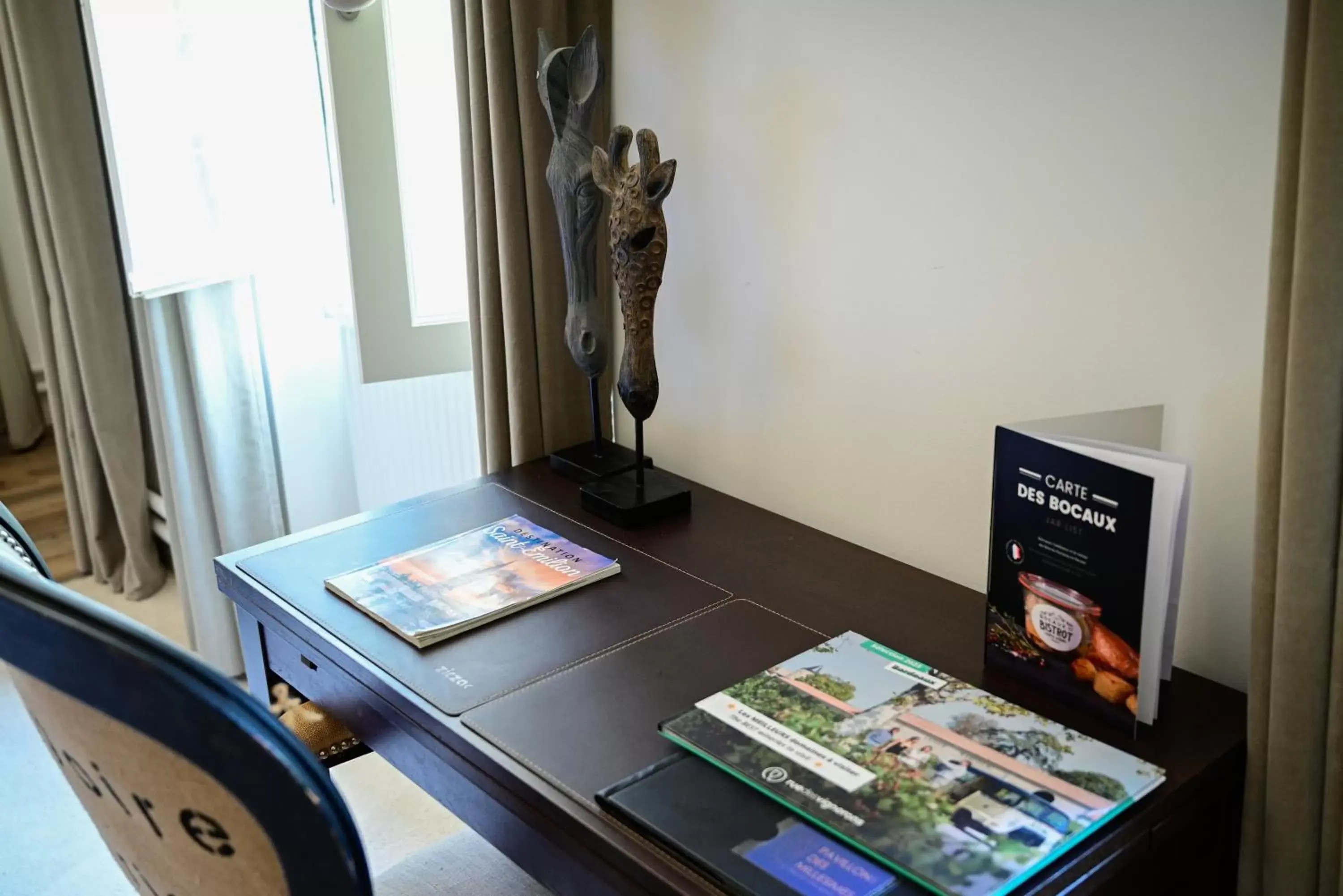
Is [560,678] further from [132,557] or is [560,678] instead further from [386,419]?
[132,557]

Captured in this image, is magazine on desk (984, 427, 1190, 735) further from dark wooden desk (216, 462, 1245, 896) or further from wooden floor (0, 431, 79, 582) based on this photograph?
wooden floor (0, 431, 79, 582)

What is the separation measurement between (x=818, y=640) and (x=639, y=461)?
0.43 metres

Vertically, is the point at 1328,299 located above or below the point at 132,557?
above

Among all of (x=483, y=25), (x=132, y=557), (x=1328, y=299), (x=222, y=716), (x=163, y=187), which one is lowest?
(x=132, y=557)

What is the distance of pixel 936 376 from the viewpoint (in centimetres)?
135

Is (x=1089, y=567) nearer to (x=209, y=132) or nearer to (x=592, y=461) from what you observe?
(x=592, y=461)

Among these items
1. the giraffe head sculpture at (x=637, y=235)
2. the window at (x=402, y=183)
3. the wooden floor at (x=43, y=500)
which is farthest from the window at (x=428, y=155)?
the wooden floor at (x=43, y=500)

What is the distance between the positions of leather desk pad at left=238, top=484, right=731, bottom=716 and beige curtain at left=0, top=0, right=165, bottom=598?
1.47 meters

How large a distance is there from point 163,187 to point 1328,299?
204 centimetres

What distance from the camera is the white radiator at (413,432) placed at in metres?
2.16

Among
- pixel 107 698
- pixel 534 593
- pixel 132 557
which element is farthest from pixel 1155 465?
pixel 132 557

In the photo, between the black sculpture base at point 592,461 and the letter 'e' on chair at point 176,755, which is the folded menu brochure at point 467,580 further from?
the letter 'e' on chair at point 176,755

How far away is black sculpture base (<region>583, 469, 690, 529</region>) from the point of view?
1.50 metres

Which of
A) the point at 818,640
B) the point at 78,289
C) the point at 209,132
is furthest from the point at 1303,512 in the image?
the point at 78,289
